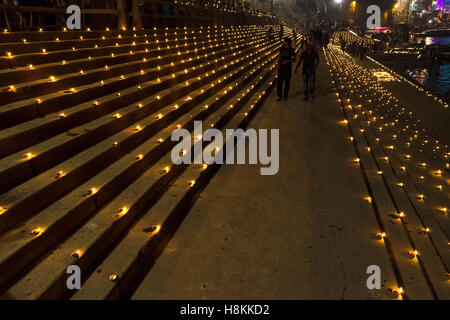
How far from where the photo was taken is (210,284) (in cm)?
292

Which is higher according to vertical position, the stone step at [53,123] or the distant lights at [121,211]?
the stone step at [53,123]

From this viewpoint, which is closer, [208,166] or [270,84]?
[208,166]

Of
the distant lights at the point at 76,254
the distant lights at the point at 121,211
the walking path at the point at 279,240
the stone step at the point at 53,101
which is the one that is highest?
the stone step at the point at 53,101

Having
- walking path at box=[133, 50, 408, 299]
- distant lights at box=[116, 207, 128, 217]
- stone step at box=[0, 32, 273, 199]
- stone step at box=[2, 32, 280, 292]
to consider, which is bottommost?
walking path at box=[133, 50, 408, 299]

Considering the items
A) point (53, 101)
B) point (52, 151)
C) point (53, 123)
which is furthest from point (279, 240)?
point (53, 101)

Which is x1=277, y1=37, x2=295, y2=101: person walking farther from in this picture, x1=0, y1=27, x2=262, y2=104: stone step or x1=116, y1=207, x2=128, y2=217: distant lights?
x1=116, y1=207, x2=128, y2=217: distant lights

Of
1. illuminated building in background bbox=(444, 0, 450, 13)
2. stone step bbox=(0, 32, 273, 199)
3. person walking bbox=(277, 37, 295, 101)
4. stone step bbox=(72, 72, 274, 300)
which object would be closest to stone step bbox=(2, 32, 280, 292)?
stone step bbox=(0, 32, 273, 199)

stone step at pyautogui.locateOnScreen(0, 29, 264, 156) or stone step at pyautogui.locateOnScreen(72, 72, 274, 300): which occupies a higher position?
stone step at pyautogui.locateOnScreen(0, 29, 264, 156)

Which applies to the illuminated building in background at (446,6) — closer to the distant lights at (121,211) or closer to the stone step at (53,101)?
the stone step at (53,101)

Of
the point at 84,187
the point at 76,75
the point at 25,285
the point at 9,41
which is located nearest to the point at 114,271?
the point at 25,285

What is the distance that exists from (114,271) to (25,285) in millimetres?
672

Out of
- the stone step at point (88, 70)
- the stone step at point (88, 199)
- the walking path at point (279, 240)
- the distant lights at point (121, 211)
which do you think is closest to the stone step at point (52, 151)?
the stone step at point (88, 199)
